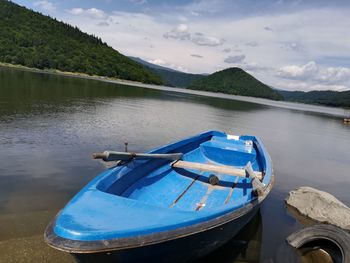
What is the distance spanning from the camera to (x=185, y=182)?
29.9 feet

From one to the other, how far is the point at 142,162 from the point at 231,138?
22.9 feet

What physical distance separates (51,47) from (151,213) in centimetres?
15473

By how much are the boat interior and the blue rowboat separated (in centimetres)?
2

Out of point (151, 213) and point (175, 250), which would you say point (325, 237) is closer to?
point (175, 250)

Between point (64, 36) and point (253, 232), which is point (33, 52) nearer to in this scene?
point (64, 36)

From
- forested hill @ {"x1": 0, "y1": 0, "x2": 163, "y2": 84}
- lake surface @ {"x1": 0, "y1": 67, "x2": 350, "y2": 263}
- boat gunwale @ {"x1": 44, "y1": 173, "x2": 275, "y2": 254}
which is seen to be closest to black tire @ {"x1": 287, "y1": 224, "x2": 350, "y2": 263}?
lake surface @ {"x1": 0, "y1": 67, "x2": 350, "y2": 263}

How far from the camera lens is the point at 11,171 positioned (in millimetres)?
10203

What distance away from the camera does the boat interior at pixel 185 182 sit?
23.1 feet

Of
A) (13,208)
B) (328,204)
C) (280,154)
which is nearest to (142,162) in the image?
(13,208)

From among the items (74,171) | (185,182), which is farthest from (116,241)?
(74,171)

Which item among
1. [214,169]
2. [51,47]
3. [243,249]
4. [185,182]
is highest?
[51,47]

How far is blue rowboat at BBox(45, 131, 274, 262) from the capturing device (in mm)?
4324

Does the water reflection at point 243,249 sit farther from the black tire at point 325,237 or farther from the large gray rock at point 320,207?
the large gray rock at point 320,207

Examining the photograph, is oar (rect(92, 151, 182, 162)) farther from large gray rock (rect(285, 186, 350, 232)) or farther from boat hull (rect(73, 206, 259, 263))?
large gray rock (rect(285, 186, 350, 232))
